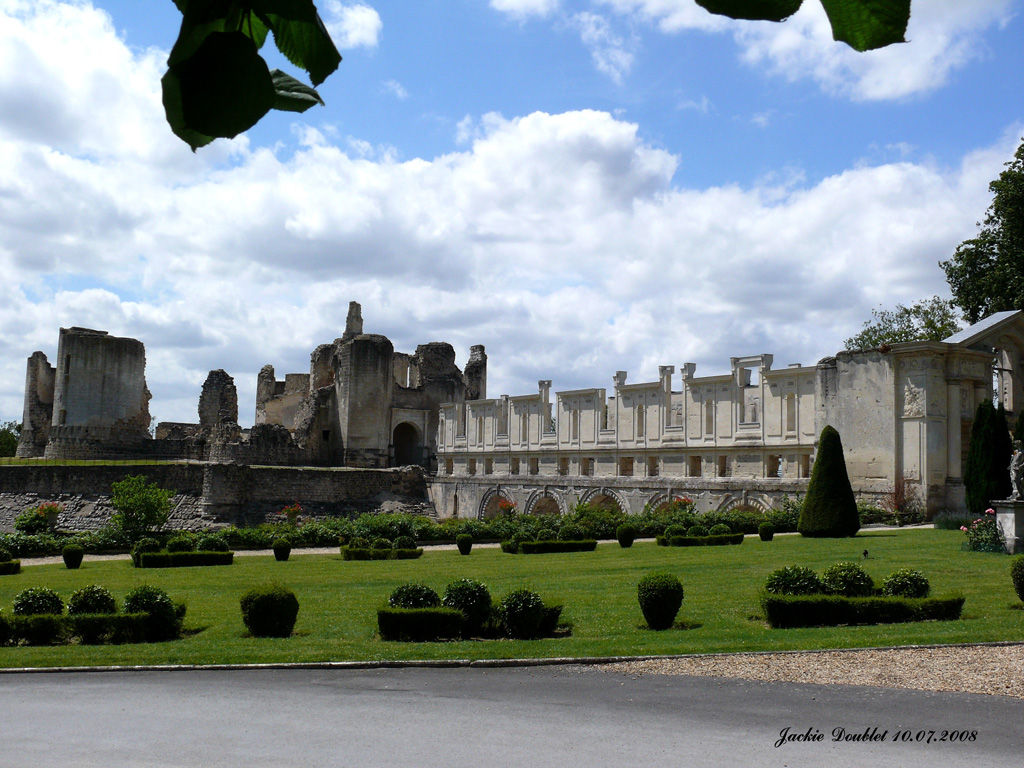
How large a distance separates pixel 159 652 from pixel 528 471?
3002 centimetres

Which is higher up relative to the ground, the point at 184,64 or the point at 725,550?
the point at 184,64

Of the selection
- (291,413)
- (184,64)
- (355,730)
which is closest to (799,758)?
(355,730)

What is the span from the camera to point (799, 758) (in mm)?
6156

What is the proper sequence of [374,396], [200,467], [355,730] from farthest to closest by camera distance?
[374,396]
[200,467]
[355,730]

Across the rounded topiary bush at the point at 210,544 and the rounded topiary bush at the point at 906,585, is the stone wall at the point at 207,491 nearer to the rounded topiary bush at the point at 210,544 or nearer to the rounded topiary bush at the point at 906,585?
the rounded topiary bush at the point at 210,544

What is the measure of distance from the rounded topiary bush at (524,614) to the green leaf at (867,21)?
442 inches

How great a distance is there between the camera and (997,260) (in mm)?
33500

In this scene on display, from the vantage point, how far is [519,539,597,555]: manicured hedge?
77.3ft

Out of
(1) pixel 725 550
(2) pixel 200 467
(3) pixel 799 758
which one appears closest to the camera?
(3) pixel 799 758

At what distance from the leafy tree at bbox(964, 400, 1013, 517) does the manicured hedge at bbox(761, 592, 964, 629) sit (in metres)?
13.6

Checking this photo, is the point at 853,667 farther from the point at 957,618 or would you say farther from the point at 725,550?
the point at 725,550

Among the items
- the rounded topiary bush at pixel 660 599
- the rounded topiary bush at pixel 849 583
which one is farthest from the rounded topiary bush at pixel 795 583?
the rounded topiary bush at pixel 660 599

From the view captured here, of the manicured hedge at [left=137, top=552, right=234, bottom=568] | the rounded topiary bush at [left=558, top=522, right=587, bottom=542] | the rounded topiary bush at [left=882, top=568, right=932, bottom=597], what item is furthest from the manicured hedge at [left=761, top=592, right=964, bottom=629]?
the manicured hedge at [left=137, top=552, right=234, bottom=568]

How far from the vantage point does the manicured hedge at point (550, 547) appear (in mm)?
23547
